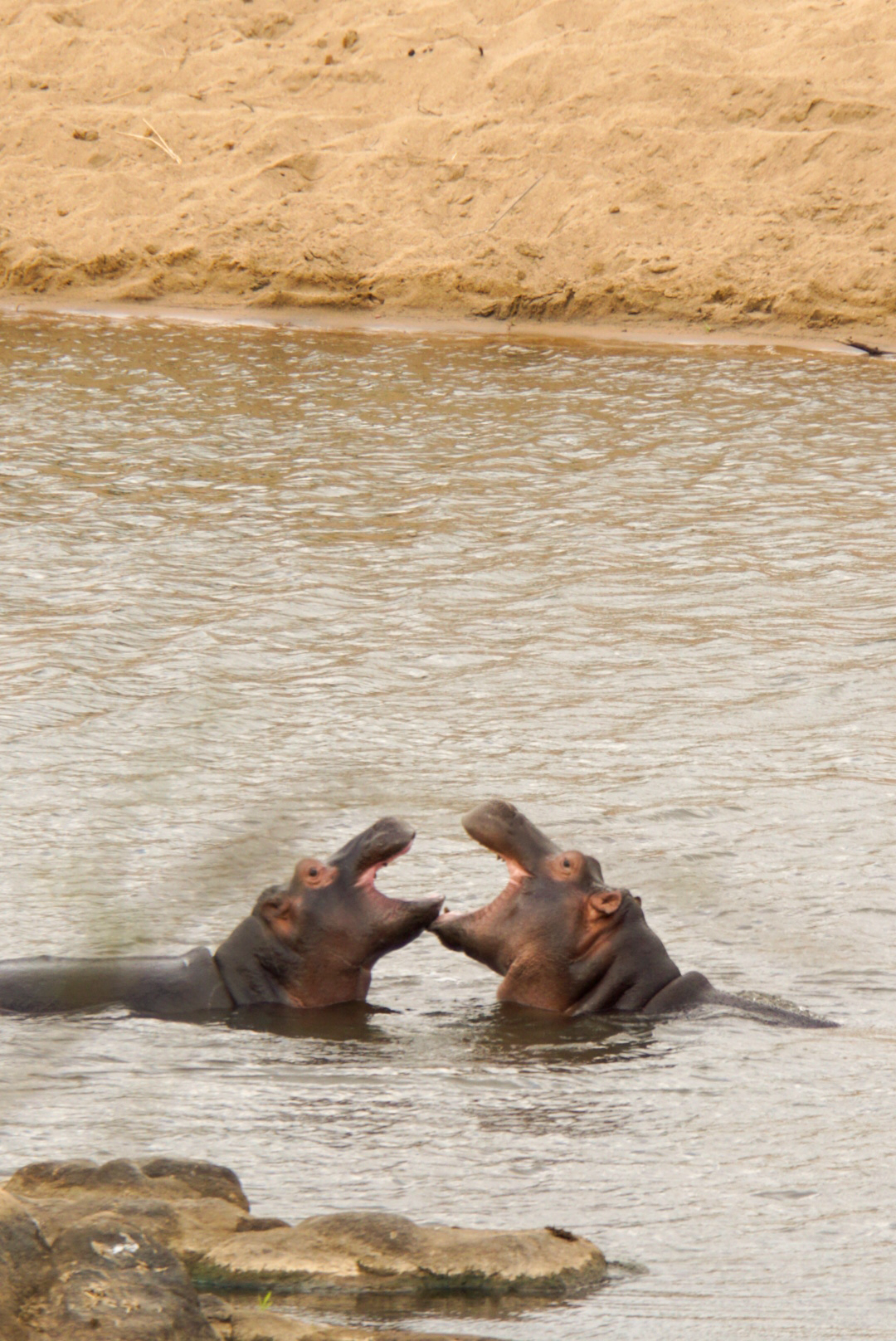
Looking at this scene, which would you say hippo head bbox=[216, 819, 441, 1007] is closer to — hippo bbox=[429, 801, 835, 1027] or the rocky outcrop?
hippo bbox=[429, 801, 835, 1027]

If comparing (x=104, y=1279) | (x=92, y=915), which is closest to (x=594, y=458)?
(x=92, y=915)

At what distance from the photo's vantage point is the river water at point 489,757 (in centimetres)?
343

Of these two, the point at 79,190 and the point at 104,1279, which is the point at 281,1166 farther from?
the point at 79,190

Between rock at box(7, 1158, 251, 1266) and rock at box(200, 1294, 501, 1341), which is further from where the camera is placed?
rock at box(7, 1158, 251, 1266)

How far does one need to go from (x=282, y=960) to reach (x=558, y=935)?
627 mm

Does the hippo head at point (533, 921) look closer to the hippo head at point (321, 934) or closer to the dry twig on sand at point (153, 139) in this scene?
the hippo head at point (321, 934)

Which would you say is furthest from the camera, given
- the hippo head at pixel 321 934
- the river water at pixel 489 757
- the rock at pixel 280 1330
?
the hippo head at pixel 321 934

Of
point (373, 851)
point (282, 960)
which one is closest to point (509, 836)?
point (373, 851)

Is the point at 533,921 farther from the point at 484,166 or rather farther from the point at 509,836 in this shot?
the point at 484,166

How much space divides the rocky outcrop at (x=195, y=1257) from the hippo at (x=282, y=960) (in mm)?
1245

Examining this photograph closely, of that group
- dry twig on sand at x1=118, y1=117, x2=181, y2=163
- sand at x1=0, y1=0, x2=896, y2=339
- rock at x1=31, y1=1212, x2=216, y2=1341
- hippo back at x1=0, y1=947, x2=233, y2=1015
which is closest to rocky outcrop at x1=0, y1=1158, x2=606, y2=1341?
rock at x1=31, y1=1212, x2=216, y2=1341

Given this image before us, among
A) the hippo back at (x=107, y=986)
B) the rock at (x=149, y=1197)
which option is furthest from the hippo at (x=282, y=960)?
the rock at (x=149, y=1197)

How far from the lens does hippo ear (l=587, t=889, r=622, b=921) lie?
14.3 feet

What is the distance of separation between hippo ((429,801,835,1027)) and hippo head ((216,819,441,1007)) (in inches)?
5.2
